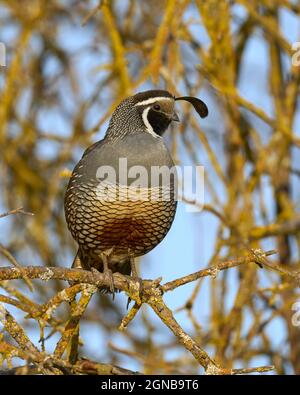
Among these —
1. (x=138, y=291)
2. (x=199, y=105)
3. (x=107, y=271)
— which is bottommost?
(x=138, y=291)

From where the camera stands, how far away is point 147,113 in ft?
12.5

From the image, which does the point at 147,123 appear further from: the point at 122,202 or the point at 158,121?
the point at 122,202

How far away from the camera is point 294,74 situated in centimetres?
466

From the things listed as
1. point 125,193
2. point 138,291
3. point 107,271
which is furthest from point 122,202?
point 138,291

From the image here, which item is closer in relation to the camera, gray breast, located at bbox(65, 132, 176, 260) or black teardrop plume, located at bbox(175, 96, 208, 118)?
gray breast, located at bbox(65, 132, 176, 260)

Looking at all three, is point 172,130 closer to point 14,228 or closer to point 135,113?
point 135,113

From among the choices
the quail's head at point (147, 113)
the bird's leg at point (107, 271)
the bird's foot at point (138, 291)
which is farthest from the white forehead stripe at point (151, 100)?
the bird's foot at point (138, 291)

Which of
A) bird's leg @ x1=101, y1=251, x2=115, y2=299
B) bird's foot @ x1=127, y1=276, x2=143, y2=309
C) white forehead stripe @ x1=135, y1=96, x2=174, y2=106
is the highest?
white forehead stripe @ x1=135, y1=96, x2=174, y2=106

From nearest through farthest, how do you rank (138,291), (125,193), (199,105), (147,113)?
(138,291), (125,193), (199,105), (147,113)

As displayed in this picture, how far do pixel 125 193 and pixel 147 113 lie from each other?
502 millimetres

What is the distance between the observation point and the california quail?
3482mm

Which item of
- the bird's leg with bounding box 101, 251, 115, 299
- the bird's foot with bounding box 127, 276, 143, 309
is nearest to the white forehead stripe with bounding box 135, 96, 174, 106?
the bird's leg with bounding box 101, 251, 115, 299

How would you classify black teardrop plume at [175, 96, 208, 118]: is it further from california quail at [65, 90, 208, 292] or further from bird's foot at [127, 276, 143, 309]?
bird's foot at [127, 276, 143, 309]

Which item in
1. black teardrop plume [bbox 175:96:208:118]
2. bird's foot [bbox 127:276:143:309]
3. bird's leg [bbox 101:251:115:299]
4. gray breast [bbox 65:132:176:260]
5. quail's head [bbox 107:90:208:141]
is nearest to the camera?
bird's foot [bbox 127:276:143:309]
